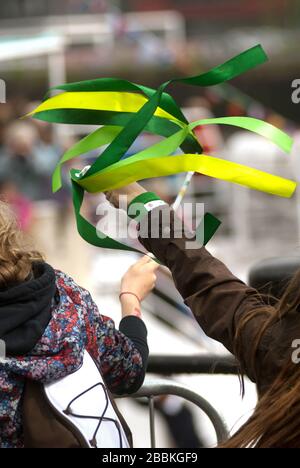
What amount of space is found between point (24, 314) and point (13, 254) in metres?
0.13

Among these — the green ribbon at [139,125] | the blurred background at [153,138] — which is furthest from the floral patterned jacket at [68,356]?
the blurred background at [153,138]

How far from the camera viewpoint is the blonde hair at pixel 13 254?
1.69 m

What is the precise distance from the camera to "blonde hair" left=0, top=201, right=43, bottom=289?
1693 mm

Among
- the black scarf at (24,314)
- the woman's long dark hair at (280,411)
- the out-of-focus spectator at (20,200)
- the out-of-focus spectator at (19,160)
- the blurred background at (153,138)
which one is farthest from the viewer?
the out-of-focus spectator at (19,160)

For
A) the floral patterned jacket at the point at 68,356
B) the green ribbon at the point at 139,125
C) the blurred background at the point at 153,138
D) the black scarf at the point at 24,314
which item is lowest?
the blurred background at the point at 153,138

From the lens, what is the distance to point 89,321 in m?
1.80

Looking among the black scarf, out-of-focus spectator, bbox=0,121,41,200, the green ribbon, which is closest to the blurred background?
out-of-focus spectator, bbox=0,121,41,200

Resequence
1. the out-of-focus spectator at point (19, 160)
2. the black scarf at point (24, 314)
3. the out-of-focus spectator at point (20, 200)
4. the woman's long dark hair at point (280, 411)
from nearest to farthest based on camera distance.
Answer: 1. the woman's long dark hair at point (280, 411)
2. the black scarf at point (24, 314)
3. the out-of-focus spectator at point (20, 200)
4. the out-of-focus spectator at point (19, 160)

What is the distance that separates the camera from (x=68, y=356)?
1.67m

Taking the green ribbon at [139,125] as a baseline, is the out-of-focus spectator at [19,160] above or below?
below

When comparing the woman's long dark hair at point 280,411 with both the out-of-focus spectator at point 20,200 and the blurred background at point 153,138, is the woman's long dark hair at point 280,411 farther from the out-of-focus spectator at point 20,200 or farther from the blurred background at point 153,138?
the out-of-focus spectator at point 20,200

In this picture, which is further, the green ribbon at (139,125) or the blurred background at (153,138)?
the blurred background at (153,138)

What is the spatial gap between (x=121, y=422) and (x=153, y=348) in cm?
451

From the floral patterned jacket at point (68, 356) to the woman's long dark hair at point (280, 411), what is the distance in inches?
13.3
